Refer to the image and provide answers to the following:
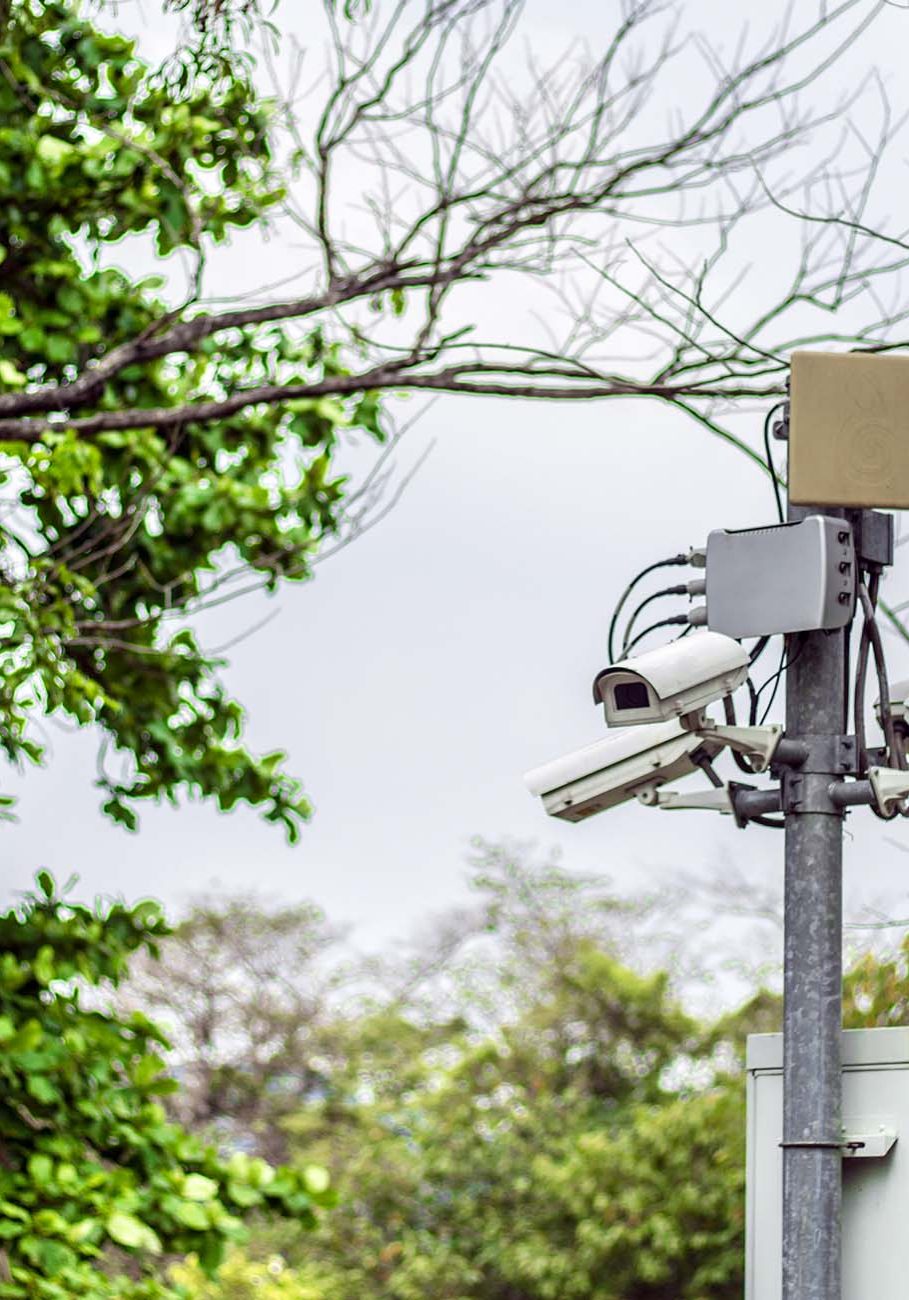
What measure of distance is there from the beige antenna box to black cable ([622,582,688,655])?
329 millimetres

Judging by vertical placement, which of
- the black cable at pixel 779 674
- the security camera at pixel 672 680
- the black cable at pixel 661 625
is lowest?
the security camera at pixel 672 680

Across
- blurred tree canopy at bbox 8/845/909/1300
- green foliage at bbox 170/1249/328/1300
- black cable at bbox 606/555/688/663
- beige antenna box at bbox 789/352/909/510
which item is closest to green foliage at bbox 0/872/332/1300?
blurred tree canopy at bbox 8/845/909/1300

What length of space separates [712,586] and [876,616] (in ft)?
0.82

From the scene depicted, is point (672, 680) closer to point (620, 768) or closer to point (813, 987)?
point (620, 768)

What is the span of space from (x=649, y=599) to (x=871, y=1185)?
39.1 inches

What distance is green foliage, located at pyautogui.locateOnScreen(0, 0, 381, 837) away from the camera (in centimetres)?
507

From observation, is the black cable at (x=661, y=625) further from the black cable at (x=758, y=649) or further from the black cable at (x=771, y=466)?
the black cable at (x=771, y=466)

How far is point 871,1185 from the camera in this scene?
2.43 metres

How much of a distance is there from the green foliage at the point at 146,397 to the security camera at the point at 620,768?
2.40 metres

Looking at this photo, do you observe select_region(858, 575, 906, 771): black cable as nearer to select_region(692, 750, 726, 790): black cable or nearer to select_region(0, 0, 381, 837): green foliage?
select_region(692, 750, 726, 790): black cable

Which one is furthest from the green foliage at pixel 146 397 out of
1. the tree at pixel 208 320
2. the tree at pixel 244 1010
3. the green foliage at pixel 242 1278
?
the tree at pixel 244 1010

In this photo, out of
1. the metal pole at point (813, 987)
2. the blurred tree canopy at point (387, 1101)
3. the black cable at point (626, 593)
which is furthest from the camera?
the blurred tree canopy at point (387, 1101)

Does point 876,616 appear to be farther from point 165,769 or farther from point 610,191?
point 165,769

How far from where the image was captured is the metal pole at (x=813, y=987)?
7.76 feet
